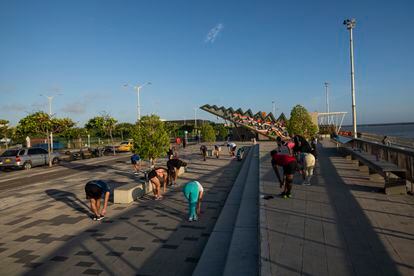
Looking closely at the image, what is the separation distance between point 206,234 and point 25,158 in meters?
21.7

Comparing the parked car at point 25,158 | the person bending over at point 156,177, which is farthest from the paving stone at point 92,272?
the parked car at point 25,158

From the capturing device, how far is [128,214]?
32.1 ft

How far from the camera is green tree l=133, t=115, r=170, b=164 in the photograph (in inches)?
601

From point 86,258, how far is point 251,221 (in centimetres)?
361

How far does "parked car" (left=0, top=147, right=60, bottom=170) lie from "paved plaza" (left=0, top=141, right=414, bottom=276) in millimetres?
13974

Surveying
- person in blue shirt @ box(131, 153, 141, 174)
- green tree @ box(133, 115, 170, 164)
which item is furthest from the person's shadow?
person in blue shirt @ box(131, 153, 141, 174)

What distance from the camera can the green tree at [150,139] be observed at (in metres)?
15.3

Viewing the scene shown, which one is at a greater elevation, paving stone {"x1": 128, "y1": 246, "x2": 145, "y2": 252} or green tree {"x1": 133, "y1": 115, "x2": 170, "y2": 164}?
green tree {"x1": 133, "y1": 115, "x2": 170, "y2": 164}

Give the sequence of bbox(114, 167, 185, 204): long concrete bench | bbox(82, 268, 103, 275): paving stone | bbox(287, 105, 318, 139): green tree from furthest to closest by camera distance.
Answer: bbox(287, 105, 318, 139): green tree
bbox(114, 167, 185, 204): long concrete bench
bbox(82, 268, 103, 275): paving stone

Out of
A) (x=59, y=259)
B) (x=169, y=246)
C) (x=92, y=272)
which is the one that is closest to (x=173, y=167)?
(x=169, y=246)

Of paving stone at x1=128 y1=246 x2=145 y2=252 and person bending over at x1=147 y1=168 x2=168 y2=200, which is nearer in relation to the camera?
paving stone at x1=128 y1=246 x2=145 y2=252

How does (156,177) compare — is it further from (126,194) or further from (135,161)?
(135,161)

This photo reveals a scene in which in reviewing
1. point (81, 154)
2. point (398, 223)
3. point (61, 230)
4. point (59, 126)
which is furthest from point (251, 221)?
point (59, 126)

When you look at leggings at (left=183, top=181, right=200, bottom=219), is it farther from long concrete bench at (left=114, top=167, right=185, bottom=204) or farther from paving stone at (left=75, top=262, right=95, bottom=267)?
long concrete bench at (left=114, top=167, right=185, bottom=204)
